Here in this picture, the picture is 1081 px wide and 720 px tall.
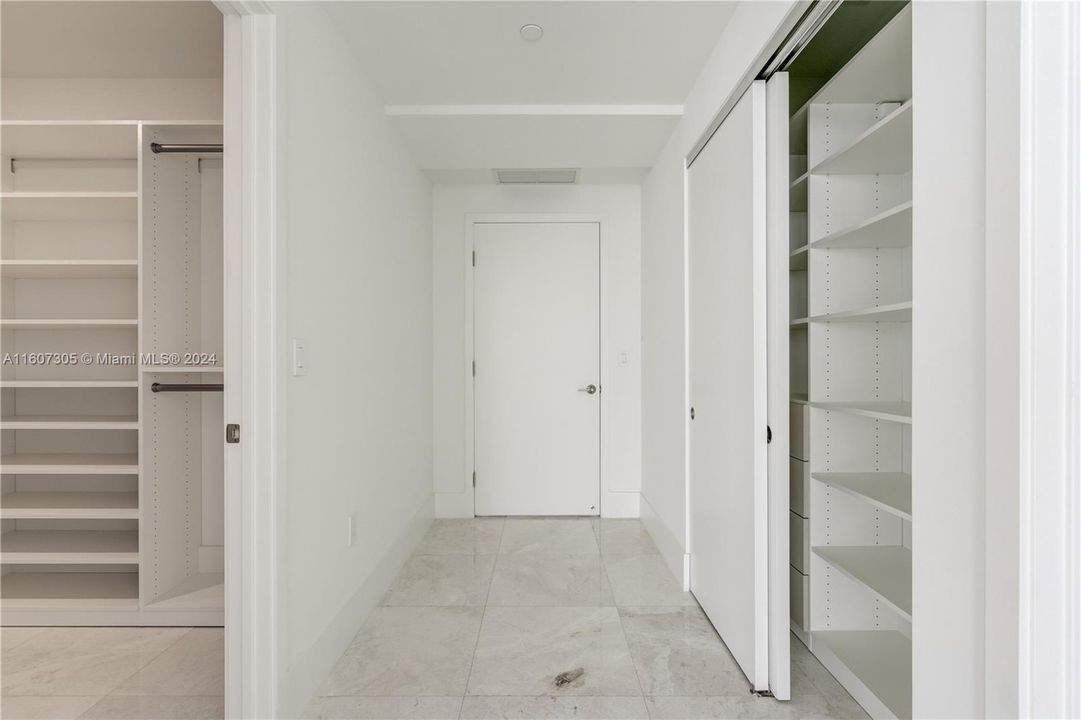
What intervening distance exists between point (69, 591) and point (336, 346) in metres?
1.86

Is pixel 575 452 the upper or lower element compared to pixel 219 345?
lower

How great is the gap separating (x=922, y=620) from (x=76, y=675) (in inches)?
109

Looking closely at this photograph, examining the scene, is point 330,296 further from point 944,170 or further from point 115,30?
point 944,170

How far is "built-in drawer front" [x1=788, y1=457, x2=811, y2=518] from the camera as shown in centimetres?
219

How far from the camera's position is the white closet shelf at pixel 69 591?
97.2 inches

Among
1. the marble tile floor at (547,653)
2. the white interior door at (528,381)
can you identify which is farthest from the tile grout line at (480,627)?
the white interior door at (528,381)

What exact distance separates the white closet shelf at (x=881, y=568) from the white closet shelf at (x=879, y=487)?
0.77ft

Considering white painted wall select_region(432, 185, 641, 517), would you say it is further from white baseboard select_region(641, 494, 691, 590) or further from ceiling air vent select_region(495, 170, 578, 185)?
white baseboard select_region(641, 494, 691, 590)

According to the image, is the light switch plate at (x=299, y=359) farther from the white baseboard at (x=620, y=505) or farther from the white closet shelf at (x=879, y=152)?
the white baseboard at (x=620, y=505)

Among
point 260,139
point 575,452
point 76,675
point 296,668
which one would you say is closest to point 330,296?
point 260,139

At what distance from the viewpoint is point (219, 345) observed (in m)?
2.83

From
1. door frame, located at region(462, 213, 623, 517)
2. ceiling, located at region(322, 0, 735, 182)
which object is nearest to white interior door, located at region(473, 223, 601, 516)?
door frame, located at region(462, 213, 623, 517)

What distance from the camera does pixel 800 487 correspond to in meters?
2.30
